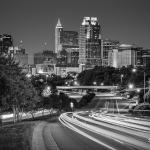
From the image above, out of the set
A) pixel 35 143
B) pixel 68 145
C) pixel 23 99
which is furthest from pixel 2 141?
pixel 23 99

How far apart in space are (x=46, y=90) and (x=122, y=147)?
80.9 metres

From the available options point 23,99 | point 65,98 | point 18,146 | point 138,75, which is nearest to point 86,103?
point 65,98

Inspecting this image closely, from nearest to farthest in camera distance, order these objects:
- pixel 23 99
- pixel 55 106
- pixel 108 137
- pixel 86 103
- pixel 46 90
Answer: pixel 108 137, pixel 23 99, pixel 55 106, pixel 46 90, pixel 86 103

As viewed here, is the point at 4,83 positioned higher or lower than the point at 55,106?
higher

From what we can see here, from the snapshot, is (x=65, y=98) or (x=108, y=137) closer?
(x=108, y=137)

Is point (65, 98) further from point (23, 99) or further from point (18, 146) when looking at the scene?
point (18, 146)

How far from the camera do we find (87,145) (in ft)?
74.5

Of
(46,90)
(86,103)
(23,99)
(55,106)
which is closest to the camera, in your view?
(23,99)

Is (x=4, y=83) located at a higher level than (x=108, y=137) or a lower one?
higher

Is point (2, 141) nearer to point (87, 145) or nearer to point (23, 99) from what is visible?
point (87, 145)

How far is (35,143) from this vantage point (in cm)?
2261

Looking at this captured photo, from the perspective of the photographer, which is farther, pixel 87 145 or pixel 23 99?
pixel 23 99

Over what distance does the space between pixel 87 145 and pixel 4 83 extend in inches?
320

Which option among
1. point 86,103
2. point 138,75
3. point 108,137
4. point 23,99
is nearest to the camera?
point 108,137
